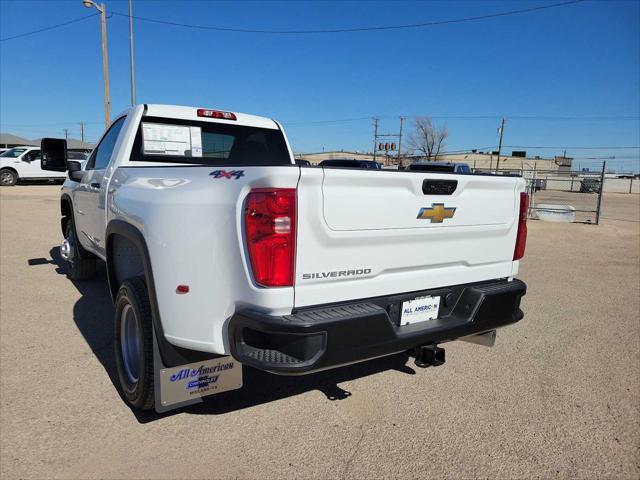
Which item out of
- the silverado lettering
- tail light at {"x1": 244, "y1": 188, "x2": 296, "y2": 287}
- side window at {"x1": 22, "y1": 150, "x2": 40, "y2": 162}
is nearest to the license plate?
the silverado lettering

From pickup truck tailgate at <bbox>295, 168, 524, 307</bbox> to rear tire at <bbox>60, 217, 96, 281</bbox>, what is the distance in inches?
172

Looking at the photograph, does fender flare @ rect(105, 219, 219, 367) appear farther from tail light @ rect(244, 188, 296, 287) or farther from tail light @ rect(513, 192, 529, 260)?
tail light @ rect(513, 192, 529, 260)

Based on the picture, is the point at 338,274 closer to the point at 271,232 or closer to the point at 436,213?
the point at 271,232

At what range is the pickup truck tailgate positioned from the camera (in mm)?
2277

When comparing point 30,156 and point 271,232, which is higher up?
point 30,156

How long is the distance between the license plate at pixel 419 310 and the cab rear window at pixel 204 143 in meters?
1.86

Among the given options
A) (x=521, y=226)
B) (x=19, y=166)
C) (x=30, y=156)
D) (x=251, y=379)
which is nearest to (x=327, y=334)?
(x=251, y=379)

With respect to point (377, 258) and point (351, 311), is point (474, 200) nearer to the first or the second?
point (377, 258)

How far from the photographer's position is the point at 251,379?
3617mm

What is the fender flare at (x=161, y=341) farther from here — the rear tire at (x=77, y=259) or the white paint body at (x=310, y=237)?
the rear tire at (x=77, y=259)

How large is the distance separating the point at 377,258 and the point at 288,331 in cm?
68

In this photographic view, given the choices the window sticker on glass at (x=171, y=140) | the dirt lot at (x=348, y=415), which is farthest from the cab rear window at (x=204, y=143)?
the dirt lot at (x=348, y=415)

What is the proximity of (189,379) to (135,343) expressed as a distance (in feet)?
2.38

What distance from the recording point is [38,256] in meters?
7.88
